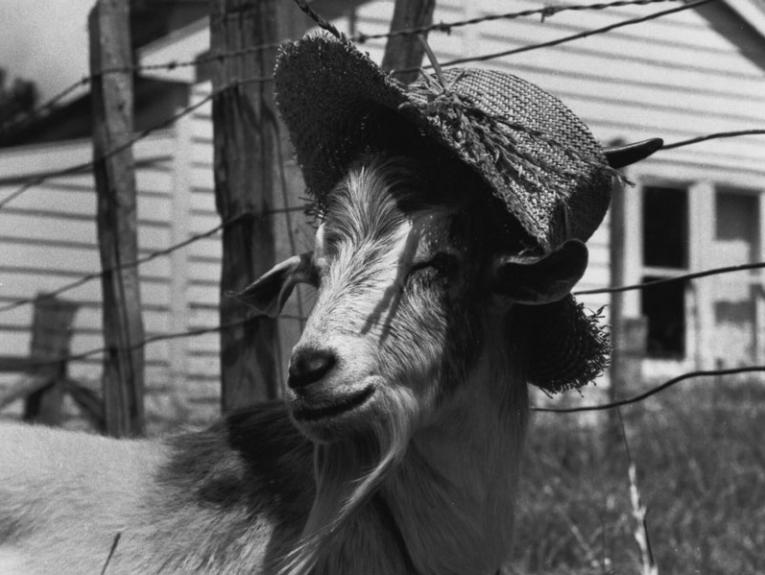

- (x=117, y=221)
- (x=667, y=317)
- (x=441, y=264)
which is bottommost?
(x=667, y=317)

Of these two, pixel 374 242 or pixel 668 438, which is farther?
pixel 668 438

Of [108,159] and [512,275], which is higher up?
[108,159]

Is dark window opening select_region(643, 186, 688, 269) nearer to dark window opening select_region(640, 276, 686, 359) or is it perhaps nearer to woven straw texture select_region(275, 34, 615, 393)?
dark window opening select_region(640, 276, 686, 359)

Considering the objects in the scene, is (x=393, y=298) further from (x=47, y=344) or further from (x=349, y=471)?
(x=47, y=344)

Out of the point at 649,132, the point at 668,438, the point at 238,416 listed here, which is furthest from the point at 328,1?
the point at 238,416

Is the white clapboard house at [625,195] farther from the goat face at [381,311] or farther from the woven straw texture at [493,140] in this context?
the goat face at [381,311]

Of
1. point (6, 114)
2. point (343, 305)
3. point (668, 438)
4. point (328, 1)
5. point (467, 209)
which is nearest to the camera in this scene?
point (343, 305)

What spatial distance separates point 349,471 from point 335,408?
26 cm

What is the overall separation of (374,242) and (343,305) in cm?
20

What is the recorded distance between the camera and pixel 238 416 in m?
3.02

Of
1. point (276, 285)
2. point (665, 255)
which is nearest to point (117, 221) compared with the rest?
point (276, 285)

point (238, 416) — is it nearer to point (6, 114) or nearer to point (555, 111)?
point (555, 111)

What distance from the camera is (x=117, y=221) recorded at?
495cm

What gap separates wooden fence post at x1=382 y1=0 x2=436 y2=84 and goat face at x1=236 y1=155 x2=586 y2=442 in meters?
1.22
